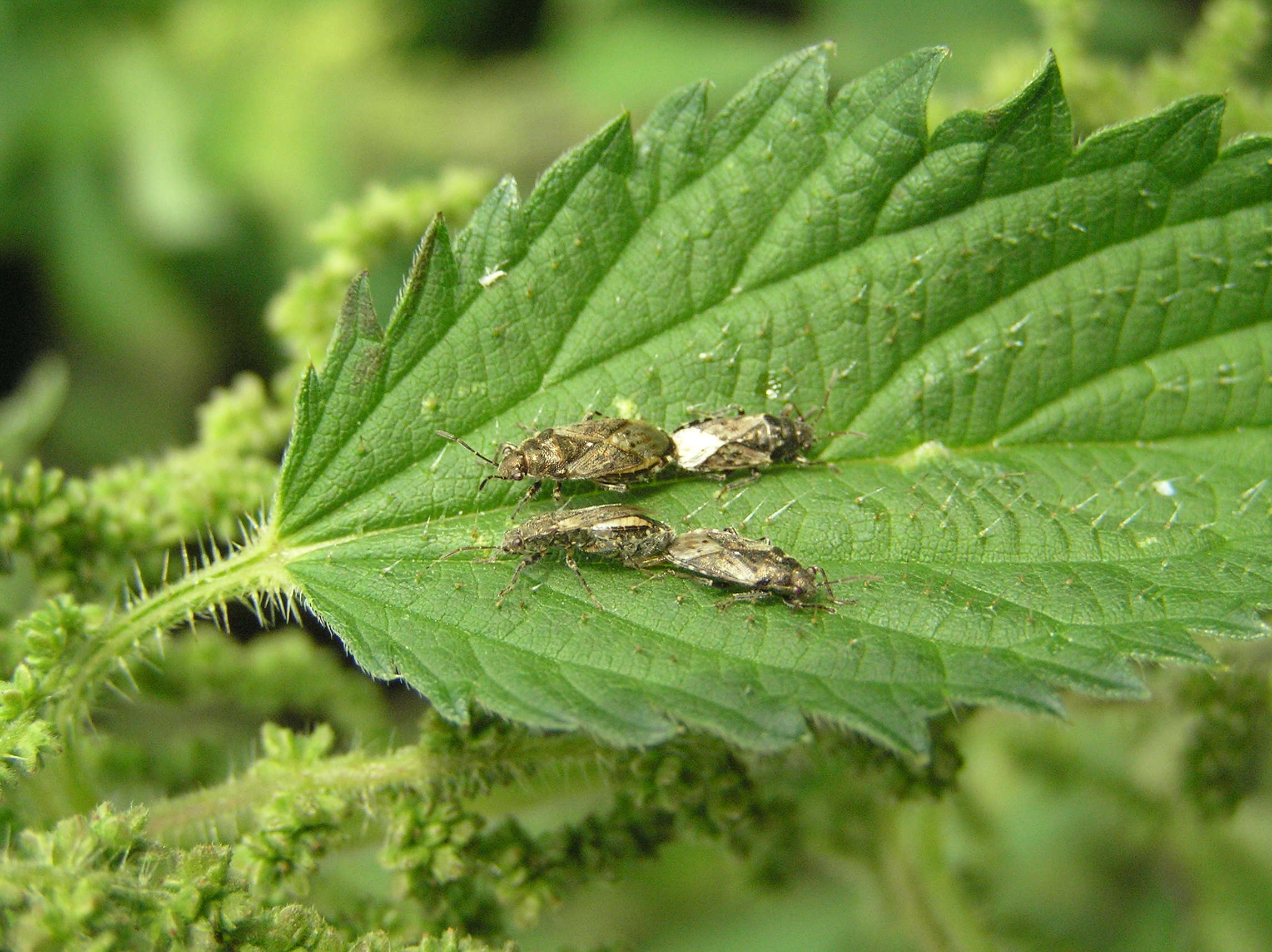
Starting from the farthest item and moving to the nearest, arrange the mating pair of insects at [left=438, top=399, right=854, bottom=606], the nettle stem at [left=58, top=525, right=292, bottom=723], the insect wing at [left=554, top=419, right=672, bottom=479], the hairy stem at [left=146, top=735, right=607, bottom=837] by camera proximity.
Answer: the insect wing at [left=554, top=419, right=672, bottom=479] < the mating pair of insects at [left=438, top=399, right=854, bottom=606] < the nettle stem at [left=58, top=525, right=292, bottom=723] < the hairy stem at [left=146, top=735, right=607, bottom=837]

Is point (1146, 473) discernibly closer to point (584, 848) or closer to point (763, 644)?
point (763, 644)

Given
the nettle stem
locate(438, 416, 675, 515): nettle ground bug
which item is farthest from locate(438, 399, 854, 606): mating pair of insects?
the nettle stem

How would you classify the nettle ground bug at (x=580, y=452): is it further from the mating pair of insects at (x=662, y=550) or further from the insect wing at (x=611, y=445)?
the mating pair of insects at (x=662, y=550)

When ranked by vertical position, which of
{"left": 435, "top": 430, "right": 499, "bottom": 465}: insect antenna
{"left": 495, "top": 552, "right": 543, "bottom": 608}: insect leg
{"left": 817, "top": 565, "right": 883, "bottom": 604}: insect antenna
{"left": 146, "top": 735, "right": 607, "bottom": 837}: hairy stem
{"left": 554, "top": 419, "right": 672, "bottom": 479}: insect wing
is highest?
{"left": 435, "top": 430, "right": 499, "bottom": 465}: insect antenna

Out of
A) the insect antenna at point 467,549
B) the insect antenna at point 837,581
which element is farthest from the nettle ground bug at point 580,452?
the insect antenna at point 837,581

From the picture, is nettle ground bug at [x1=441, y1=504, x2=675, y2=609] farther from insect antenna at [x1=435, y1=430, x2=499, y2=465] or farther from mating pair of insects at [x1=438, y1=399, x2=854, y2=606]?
insect antenna at [x1=435, y1=430, x2=499, y2=465]

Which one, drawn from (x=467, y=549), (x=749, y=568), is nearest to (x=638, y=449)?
(x=749, y=568)
